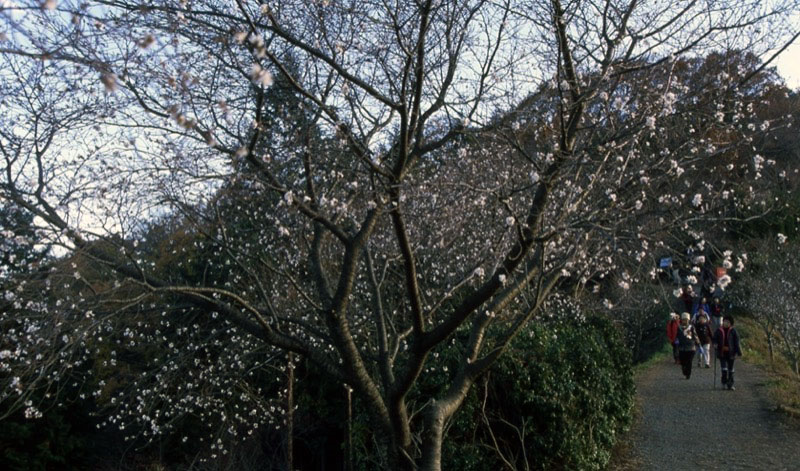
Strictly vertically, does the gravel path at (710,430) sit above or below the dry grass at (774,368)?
→ below

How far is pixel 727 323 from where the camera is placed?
13703 mm

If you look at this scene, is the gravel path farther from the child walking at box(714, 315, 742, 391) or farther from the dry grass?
the child walking at box(714, 315, 742, 391)

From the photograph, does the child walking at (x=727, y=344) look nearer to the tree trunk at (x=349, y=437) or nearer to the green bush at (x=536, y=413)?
the green bush at (x=536, y=413)

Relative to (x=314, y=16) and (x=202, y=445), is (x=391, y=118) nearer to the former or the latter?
(x=314, y=16)

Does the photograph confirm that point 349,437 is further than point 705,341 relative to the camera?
No

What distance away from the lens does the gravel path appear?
391 inches

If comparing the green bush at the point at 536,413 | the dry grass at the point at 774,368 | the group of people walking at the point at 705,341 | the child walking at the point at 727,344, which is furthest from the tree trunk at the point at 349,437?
the child walking at the point at 727,344

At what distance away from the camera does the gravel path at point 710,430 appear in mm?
9922

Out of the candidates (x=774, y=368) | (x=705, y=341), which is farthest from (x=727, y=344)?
(x=774, y=368)

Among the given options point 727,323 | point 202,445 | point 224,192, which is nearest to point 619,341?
point 727,323

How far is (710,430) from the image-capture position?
11.4 m

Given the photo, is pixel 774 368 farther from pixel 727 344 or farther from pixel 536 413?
pixel 536 413

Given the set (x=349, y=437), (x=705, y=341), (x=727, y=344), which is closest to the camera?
(x=349, y=437)

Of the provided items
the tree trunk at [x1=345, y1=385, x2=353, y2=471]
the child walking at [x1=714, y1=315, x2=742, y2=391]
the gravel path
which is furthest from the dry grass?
the tree trunk at [x1=345, y1=385, x2=353, y2=471]
